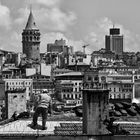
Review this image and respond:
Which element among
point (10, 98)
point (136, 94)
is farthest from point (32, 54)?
point (10, 98)

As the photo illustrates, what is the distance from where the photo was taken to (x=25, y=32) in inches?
7411

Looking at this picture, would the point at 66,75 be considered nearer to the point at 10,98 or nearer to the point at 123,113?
the point at 10,98

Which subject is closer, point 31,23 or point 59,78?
point 59,78

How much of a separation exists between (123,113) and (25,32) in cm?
16149

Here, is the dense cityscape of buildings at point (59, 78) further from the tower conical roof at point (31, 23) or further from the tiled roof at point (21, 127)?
→ the tiled roof at point (21, 127)

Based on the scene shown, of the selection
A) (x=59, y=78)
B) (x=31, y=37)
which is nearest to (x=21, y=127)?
(x=59, y=78)

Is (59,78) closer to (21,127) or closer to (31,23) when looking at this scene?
(31,23)

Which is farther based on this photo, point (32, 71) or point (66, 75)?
point (32, 71)

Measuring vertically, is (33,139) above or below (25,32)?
below

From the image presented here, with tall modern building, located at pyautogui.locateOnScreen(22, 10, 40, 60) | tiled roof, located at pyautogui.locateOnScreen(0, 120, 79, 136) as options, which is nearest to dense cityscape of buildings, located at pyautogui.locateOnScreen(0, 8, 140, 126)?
tall modern building, located at pyautogui.locateOnScreen(22, 10, 40, 60)

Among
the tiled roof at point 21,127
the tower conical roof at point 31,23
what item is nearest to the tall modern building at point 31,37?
the tower conical roof at point 31,23

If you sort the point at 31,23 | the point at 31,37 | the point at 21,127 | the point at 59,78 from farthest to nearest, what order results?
the point at 31,23, the point at 31,37, the point at 59,78, the point at 21,127

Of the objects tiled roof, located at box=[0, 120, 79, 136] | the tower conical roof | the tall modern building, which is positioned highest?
the tower conical roof

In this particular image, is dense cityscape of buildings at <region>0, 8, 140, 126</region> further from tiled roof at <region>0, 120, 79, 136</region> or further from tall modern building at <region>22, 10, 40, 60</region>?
tiled roof at <region>0, 120, 79, 136</region>
